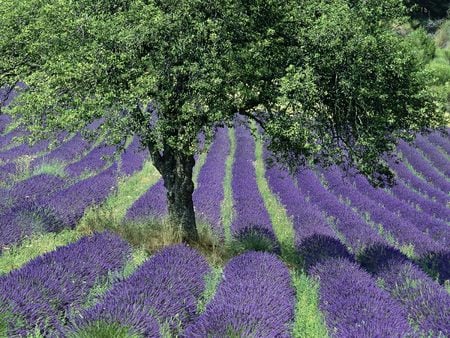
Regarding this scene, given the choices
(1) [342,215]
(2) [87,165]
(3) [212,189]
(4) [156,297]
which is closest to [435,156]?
(1) [342,215]

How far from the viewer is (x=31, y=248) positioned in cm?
1001

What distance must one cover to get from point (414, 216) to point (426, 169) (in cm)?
923

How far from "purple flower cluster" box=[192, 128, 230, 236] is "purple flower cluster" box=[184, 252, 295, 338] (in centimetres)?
334

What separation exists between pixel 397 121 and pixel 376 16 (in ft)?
5.86

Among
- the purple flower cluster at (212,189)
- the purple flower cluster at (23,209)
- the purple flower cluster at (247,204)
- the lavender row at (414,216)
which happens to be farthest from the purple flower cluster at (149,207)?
the lavender row at (414,216)

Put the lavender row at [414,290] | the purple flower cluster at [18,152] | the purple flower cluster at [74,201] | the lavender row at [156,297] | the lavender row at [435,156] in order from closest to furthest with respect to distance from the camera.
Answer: the lavender row at [156,297], the lavender row at [414,290], the purple flower cluster at [74,201], the purple flower cluster at [18,152], the lavender row at [435,156]

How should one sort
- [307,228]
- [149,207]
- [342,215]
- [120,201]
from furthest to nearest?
1. [120,201]
2. [342,215]
3. [149,207]
4. [307,228]

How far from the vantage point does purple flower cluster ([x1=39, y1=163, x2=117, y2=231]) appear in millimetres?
11664

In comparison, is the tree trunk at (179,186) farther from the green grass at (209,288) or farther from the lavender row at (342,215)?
the lavender row at (342,215)

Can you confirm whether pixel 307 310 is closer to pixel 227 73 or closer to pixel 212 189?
pixel 227 73

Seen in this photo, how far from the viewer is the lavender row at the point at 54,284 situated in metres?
6.12

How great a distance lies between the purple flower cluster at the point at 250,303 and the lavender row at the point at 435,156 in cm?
1685

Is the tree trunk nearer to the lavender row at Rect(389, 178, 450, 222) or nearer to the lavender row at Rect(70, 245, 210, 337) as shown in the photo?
the lavender row at Rect(70, 245, 210, 337)

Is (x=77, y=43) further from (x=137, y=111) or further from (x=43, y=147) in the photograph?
(x=43, y=147)
